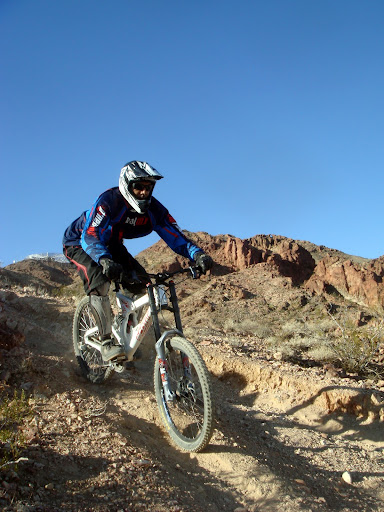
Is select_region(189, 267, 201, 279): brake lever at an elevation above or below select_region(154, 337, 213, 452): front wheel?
above

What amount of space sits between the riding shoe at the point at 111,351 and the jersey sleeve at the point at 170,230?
126 cm

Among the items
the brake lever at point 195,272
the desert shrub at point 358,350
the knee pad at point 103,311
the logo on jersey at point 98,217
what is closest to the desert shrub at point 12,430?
the knee pad at point 103,311

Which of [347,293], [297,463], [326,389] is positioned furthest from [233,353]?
[347,293]

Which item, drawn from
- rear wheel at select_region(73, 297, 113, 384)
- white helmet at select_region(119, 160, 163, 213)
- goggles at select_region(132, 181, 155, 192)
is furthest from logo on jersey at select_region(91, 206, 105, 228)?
rear wheel at select_region(73, 297, 113, 384)

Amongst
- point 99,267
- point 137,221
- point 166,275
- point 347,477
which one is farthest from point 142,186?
point 347,477

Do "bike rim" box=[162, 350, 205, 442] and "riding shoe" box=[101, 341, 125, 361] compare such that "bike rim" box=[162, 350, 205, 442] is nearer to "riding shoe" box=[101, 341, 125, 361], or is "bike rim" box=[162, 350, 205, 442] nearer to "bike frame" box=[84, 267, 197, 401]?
"bike frame" box=[84, 267, 197, 401]

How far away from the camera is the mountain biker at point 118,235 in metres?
4.47

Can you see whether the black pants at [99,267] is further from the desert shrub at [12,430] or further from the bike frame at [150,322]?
the desert shrub at [12,430]

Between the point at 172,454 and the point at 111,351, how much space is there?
130 cm

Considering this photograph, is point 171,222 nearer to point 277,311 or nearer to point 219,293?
point 277,311

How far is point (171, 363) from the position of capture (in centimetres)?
428

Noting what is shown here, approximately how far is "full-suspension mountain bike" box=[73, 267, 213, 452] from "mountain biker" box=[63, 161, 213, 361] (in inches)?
5.6

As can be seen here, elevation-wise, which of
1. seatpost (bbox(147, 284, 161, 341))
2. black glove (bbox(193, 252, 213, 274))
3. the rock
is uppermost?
black glove (bbox(193, 252, 213, 274))

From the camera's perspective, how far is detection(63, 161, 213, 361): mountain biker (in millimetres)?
4473
